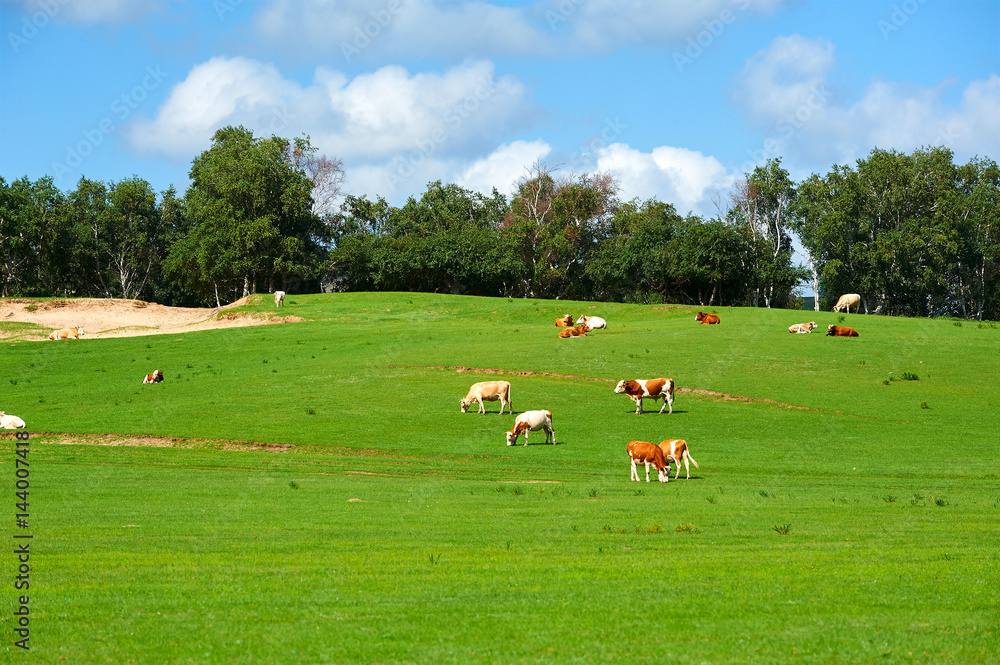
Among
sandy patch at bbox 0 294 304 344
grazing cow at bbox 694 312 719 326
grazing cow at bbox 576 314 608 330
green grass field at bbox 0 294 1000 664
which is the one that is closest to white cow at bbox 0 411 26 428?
green grass field at bbox 0 294 1000 664

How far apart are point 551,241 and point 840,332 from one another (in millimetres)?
57686

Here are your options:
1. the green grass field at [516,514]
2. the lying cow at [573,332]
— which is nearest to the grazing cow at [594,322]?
the lying cow at [573,332]

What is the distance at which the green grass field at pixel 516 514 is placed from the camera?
9.10 m

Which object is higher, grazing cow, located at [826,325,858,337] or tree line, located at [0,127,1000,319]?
tree line, located at [0,127,1000,319]

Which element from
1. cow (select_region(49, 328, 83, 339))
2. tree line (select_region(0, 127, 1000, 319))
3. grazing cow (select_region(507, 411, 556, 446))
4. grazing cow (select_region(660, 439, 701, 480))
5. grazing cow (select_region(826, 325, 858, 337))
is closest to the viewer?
grazing cow (select_region(660, 439, 701, 480))

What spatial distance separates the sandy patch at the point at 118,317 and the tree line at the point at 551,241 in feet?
37.7

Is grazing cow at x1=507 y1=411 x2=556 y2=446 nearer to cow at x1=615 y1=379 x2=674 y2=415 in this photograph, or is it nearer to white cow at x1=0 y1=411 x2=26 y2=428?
cow at x1=615 y1=379 x2=674 y2=415

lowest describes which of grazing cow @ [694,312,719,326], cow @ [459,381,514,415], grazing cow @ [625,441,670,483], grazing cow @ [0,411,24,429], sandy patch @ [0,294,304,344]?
grazing cow @ [0,411,24,429]

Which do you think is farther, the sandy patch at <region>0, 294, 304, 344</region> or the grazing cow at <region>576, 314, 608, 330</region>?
the sandy patch at <region>0, 294, 304, 344</region>

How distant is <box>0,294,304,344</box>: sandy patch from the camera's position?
73.5 meters

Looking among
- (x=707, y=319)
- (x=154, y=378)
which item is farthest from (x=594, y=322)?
(x=154, y=378)

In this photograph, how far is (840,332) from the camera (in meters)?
55.2

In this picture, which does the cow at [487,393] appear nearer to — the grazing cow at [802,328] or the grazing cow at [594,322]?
the grazing cow at [802,328]

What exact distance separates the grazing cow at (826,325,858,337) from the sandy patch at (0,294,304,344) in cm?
4161
